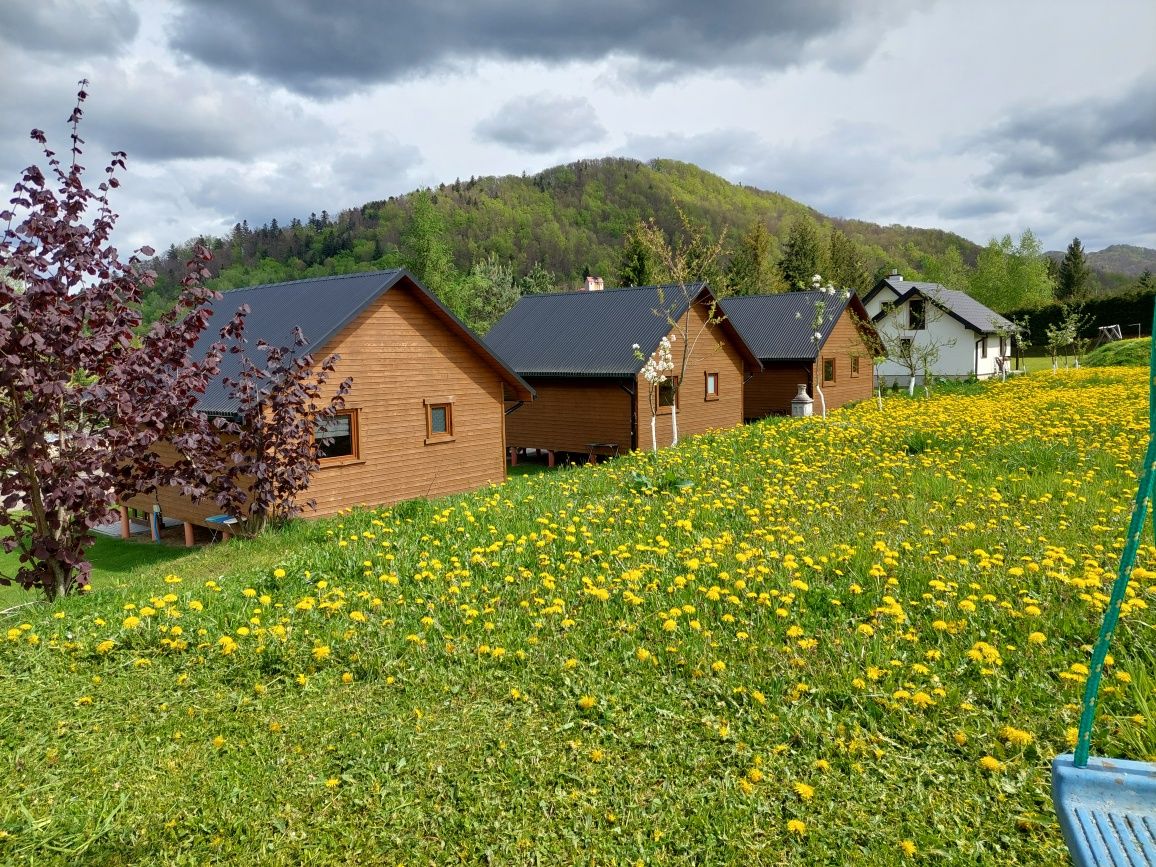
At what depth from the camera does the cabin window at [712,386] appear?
26.2 m

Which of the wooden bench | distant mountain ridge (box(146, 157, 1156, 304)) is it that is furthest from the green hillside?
the wooden bench

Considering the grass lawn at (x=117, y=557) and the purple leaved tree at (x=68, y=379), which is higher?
the purple leaved tree at (x=68, y=379)

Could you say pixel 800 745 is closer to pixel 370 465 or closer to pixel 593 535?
pixel 593 535

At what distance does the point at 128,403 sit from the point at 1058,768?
936 cm

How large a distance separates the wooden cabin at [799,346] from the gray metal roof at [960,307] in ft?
29.8

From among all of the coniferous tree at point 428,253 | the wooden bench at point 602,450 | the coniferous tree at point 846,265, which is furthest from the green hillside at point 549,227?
the wooden bench at point 602,450

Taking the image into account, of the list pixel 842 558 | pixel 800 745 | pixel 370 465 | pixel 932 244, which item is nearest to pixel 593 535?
pixel 842 558

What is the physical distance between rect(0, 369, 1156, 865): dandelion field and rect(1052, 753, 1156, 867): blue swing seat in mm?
1141

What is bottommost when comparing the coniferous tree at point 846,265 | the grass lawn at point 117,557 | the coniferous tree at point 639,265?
the grass lawn at point 117,557

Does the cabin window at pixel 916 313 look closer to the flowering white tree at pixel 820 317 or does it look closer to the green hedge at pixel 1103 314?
the green hedge at pixel 1103 314

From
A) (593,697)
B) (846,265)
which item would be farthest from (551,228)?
(593,697)

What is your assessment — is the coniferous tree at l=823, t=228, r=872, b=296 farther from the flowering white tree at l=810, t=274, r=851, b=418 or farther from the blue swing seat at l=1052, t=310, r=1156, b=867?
the blue swing seat at l=1052, t=310, r=1156, b=867

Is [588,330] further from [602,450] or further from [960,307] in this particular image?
[960,307]

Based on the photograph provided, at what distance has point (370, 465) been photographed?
55.2 feet
